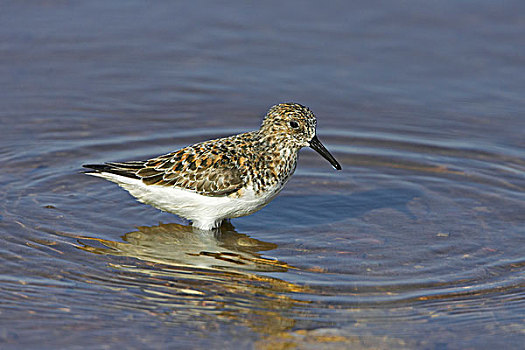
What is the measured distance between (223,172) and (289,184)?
233 cm

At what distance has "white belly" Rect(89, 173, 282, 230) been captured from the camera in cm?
1066

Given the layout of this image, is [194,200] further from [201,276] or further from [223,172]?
[201,276]

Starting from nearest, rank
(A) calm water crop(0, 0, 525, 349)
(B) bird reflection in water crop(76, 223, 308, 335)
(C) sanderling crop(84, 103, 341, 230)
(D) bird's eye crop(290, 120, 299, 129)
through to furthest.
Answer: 1. (A) calm water crop(0, 0, 525, 349)
2. (B) bird reflection in water crop(76, 223, 308, 335)
3. (C) sanderling crop(84, 103, 341, 230)
4. (D) bird's eye crop(290, 120, 299, 129)

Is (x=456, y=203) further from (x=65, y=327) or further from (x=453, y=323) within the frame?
(x=65, y=327)

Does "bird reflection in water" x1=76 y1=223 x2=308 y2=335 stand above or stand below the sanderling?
below

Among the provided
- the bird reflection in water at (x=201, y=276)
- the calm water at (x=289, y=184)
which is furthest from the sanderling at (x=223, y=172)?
the calm water at (x=289, y=184)

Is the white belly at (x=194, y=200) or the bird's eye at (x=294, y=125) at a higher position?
the bird's eye at (x=294, y=125)

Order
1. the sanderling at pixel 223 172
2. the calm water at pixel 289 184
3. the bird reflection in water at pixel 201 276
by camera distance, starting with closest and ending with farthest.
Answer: the calm water at pixel 289 184 < the bird reflection in water at pixel 201 276 < the sanderling at pixel 223 172

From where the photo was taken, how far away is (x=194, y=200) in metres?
10.7

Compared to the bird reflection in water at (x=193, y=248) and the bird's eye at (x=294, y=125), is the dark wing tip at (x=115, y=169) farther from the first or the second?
the bird's eye at (x=294, y=125)

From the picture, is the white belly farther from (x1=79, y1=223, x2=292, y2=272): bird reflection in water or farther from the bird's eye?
the bird's eye

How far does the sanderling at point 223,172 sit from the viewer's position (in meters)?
10.6

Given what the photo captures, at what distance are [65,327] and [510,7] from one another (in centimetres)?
1218

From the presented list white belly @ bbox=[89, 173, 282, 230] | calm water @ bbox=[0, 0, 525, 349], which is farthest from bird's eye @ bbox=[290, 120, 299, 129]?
calm water @ bbox=[0, 0, 525, 349]
